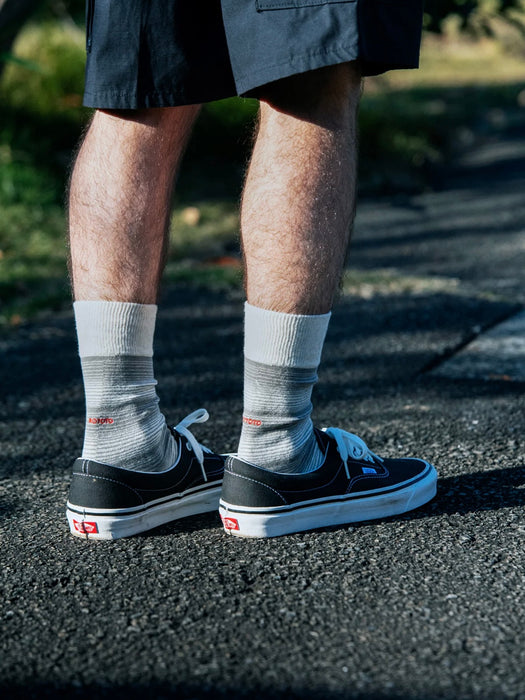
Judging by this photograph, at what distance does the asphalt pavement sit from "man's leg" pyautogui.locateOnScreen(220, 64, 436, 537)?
0.24 ft

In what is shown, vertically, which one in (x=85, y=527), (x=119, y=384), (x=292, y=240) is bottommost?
(x=85, y=527)

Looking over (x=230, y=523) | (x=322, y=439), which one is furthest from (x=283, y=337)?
(x=230, y=523)

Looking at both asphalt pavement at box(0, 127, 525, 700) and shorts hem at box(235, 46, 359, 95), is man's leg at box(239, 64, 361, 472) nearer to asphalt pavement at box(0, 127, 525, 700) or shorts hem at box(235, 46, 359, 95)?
shorts hem at box(235, 46, 359, 95)

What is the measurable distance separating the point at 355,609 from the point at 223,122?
4.71m

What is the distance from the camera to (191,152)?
18.0 feet

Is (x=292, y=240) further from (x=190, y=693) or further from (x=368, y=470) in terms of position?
(x=190, y=693)

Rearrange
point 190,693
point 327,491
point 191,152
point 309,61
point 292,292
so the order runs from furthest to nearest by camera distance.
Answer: point 191,152 → point 327,491 → point 292,292 → point 309,61 → point 190,693

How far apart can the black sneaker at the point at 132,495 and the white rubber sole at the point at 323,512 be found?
0.34ft

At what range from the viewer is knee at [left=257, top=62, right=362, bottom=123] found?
1.50 metres

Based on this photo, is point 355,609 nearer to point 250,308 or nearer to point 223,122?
point 250,308

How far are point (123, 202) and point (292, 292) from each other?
35 centimetres

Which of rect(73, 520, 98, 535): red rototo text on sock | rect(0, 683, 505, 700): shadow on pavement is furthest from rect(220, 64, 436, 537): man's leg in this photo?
rect(0, 683, 505, 700): shadow on pavement

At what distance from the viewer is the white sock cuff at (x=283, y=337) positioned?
1.55 m

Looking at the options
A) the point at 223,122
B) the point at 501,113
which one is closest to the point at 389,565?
the point at 223,122
